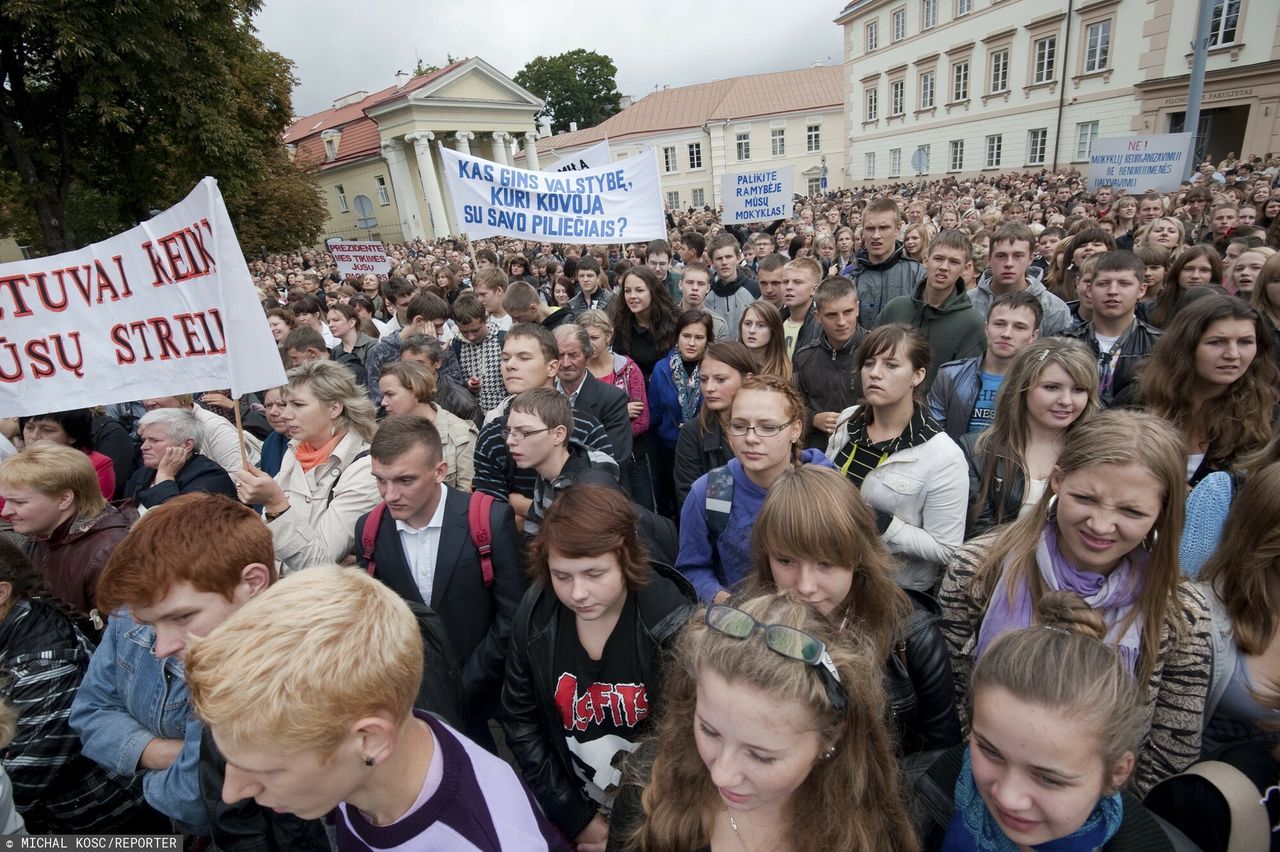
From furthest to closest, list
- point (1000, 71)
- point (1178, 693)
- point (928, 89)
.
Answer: point (928, 89) → point (1000, 71) → point (1178, 693)

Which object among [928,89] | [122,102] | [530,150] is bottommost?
[928,89]

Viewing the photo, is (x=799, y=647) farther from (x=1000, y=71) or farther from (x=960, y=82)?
(x=960, y=82)

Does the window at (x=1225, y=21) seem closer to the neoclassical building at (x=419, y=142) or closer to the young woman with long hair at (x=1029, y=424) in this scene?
the young woman with long hair at (x=1029, y=424)

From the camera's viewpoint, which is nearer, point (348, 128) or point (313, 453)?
point (313, 453)

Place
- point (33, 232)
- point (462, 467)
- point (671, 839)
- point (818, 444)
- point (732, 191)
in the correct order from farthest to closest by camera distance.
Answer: point (33, 232) < point (732, 191) < point (818, 444) < point (462, 467) < point (671, 839)

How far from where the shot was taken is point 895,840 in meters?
1.48

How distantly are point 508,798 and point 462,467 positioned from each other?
8.38ft

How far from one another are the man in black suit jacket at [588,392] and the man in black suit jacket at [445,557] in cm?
148

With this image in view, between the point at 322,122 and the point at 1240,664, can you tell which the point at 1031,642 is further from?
the point at 322,122

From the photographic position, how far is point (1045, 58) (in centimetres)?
2984

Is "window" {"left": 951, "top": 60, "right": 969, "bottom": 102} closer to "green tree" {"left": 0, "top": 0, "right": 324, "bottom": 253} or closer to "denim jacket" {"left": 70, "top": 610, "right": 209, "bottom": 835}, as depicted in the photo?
"green tree" {"left": 0, "top": 0, "right": 324, "bottom": 253}

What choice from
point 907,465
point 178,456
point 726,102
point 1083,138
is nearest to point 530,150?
point 726,102

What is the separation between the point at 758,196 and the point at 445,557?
31.8 feet

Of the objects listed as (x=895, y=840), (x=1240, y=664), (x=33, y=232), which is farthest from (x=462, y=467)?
(x=33, y=232)
